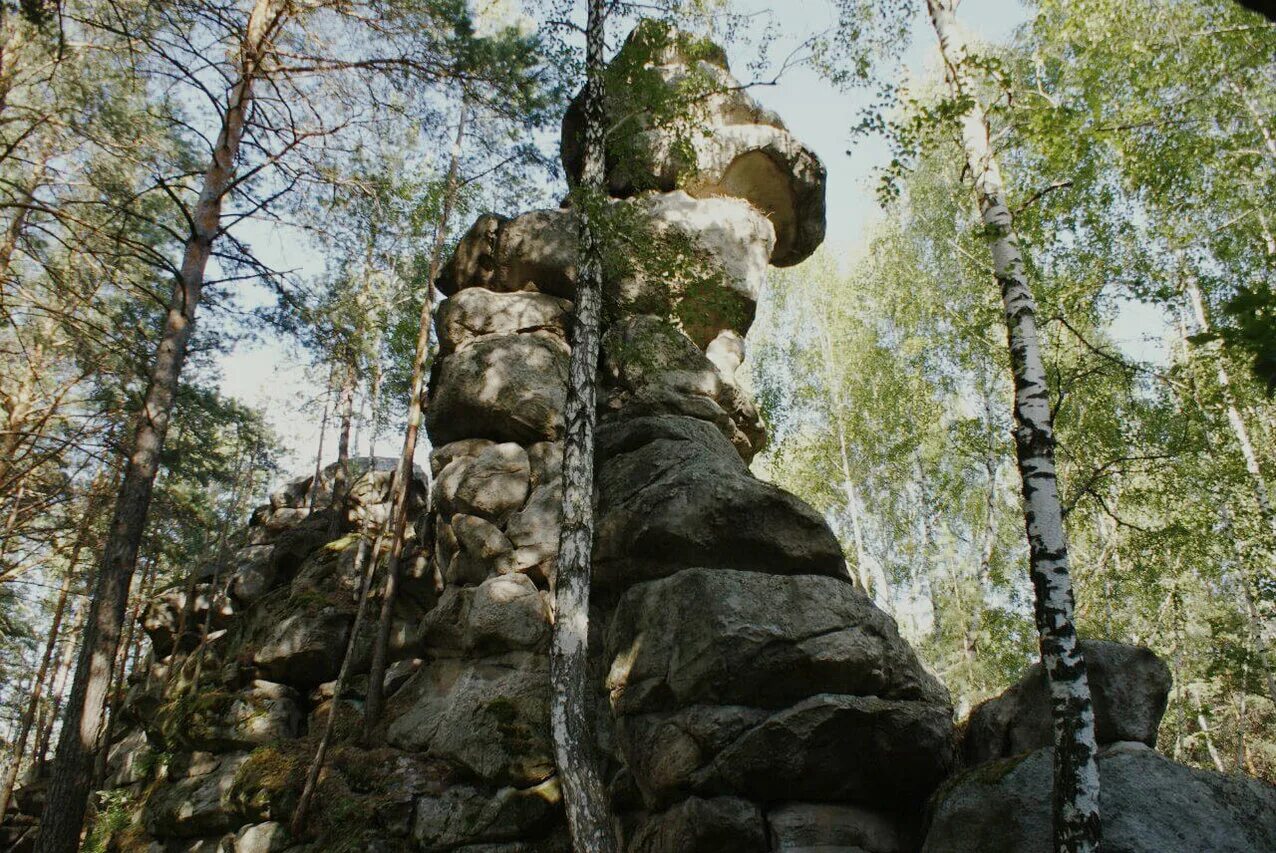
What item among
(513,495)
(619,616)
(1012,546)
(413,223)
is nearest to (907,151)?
(619,616)

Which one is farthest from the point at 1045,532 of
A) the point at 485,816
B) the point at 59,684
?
the point at 59,684

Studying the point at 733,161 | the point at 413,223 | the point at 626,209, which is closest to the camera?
the point at 626,209

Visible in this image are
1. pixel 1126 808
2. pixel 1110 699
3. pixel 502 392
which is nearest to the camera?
pixel 1126 808

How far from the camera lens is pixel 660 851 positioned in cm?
824

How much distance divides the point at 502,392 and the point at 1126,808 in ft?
36.3

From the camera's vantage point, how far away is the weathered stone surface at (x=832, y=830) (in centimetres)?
795

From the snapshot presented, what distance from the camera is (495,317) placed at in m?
15.7

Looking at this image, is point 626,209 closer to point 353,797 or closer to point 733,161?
point 733,161

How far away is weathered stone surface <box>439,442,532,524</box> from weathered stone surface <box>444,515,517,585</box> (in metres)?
0.24

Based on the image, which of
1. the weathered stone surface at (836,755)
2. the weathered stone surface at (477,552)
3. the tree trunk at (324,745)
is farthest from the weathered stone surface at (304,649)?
the weathered stone surface at (836,755)

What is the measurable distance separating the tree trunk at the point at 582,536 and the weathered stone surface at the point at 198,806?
5801 millimetres

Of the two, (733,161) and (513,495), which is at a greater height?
(733,161)

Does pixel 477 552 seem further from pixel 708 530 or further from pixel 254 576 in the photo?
pixel 254 576

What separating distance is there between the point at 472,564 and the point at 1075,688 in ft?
30.6
